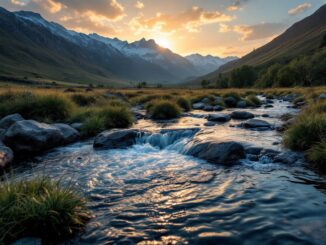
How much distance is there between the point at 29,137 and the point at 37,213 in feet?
28.7

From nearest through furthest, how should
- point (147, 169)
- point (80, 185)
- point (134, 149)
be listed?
point (80, 185)
point (147, 169)
point (134, 149)

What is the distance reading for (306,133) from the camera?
10.9 meters

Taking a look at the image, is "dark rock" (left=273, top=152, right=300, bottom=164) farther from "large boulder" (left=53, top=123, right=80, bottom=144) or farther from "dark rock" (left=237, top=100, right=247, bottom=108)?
"dark rock" (left=237, top=100, right=247, bottom=108)

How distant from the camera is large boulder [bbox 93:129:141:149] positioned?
13.9m

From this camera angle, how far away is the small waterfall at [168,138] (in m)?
14.3

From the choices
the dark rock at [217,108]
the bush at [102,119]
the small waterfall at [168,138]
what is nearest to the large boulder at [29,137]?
the bush at [102,119]

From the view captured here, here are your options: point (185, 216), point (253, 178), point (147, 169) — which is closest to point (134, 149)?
point (147, 169)

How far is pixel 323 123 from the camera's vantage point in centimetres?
1059

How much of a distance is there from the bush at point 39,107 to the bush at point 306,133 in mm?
15075

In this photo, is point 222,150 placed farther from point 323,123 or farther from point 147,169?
point 323,123

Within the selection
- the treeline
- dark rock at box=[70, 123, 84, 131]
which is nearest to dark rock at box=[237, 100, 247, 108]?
dark rock at box=[70, 123, 84, 131]

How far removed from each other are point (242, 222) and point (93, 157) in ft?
25.8

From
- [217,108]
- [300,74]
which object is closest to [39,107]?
[217,108]

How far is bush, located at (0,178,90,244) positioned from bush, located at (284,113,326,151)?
30.1ft
